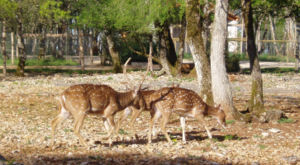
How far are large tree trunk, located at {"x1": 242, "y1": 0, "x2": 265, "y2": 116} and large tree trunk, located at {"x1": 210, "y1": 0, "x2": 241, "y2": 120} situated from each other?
3.17ft

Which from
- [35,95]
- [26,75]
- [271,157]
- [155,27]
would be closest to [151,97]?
[271,157]

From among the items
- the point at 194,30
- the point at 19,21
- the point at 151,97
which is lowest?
the point at 151,97

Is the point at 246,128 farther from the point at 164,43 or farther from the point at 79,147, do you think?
the point at 164,43

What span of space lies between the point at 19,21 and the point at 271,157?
17252 millimetres

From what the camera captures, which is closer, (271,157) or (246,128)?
(271,157)

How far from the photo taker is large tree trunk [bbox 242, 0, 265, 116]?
11.5 meters

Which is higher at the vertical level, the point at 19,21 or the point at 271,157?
the point at 19,21

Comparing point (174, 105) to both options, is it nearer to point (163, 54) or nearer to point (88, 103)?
point (88, 103)

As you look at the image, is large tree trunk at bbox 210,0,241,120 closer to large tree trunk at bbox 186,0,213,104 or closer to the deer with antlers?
large tree trunk at bbox 186,0,213,104

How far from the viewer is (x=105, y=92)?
8242 millimetres

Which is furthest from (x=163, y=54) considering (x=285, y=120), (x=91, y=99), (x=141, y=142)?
(x=91, y=99)

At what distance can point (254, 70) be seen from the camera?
11.5m

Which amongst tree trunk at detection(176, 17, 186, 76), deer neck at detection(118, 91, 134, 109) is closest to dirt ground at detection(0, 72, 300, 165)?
deer neck at detection(118, 91, 134, 109)

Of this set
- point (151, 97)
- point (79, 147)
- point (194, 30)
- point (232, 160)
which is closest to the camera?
point (232, 160)
